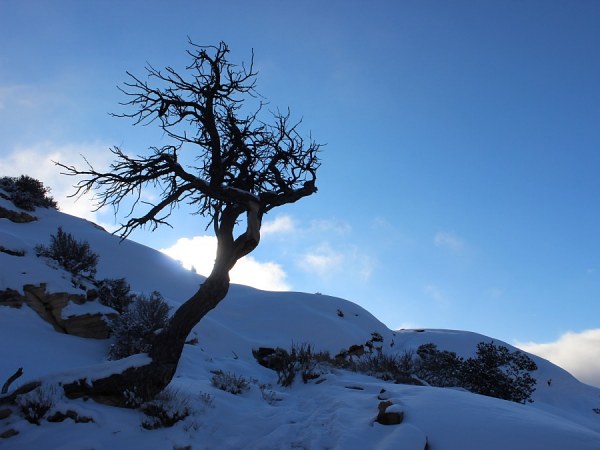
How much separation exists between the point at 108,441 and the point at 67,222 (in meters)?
17.9

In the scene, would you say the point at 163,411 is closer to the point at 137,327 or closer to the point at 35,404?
the point at 35,404

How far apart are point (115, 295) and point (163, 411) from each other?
6.60m

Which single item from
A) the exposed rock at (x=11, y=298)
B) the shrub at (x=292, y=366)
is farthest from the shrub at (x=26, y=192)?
the shrub at (x=292, y=366)

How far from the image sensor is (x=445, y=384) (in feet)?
44.4

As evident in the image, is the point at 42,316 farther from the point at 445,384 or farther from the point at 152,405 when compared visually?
the point at 445,384

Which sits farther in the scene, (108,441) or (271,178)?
(271,178)

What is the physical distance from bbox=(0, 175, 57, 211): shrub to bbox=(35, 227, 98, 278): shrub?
8336mm

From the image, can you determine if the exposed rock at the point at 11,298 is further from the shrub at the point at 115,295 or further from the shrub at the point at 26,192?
the shrub at the point at 26,192

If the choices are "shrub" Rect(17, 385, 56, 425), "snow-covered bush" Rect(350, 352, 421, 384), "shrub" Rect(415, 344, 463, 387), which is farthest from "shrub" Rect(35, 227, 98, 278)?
"shrub" Rect(415, 344, 463, 387)

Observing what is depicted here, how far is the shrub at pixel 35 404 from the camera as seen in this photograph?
4.29m

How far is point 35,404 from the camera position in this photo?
4.42 metres

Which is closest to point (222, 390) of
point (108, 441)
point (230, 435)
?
point (230, 435)

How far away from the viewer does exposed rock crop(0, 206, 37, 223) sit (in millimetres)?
15718

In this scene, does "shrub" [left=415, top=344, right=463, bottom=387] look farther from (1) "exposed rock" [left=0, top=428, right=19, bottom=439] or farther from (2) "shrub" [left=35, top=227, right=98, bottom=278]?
(1) "exposed rock" [left=0, top=428, right=19, bottom=439]
